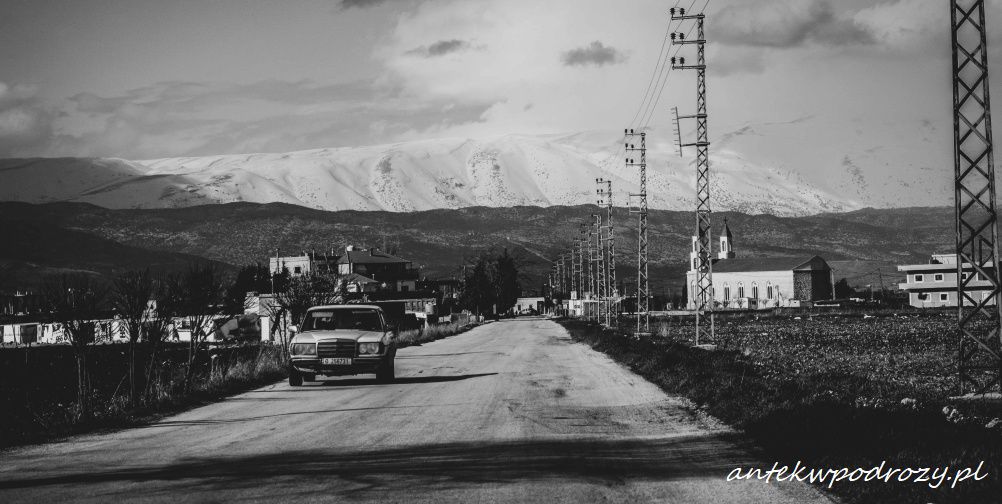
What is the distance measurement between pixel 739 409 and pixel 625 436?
A: 8.05 feet

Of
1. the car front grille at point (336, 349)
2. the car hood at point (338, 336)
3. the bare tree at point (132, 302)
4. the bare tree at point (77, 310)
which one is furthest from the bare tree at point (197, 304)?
the car front grille at point (336, 349)

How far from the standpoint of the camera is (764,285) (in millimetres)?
149375

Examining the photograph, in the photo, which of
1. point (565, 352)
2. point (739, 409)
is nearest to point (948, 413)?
point (739, 409)

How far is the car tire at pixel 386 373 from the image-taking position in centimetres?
2158

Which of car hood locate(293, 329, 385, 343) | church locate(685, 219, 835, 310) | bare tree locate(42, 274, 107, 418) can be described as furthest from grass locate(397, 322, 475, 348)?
church locate(685, 219, 835, 310)

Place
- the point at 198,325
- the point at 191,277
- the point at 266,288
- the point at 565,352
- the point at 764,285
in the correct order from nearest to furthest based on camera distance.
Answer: the point at 198,325 → the point at 191,277 → the point at 565,352 → the point at 266,288 → the point at 764,285

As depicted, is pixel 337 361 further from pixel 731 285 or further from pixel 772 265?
pixel 731 285

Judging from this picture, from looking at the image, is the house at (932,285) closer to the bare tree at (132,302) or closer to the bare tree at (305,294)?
the bare tree at (305,294)

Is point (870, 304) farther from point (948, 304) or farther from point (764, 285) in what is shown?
point (764, 285)

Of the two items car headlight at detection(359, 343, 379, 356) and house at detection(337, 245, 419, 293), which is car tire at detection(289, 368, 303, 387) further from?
house at detection(337, 245, 419, 293)

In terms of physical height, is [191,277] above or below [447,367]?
above

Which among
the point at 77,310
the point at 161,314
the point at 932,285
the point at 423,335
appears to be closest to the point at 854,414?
the point at 161,314

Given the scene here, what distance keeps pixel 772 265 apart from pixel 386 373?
13598cm

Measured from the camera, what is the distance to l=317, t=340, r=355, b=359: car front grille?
67.8ft
